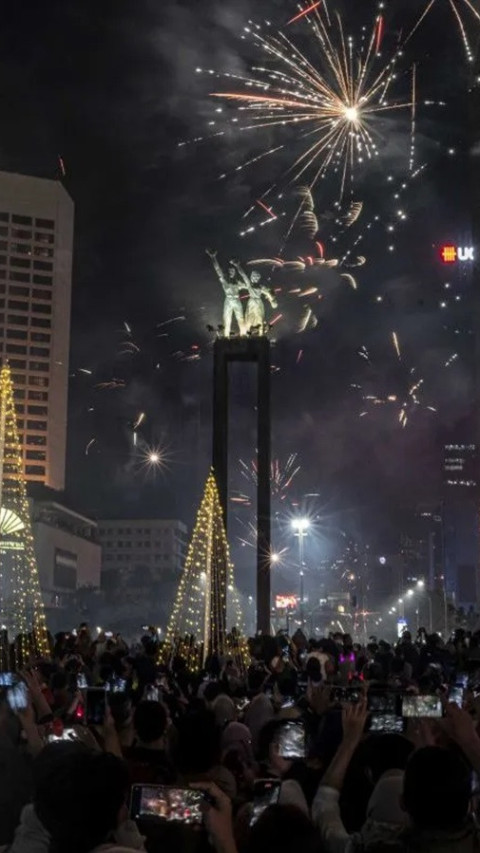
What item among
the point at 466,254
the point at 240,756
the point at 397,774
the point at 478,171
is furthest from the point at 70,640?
the point at 478,171

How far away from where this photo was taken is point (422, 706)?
22.0 feet

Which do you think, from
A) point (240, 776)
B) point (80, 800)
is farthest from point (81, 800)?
point (240, 776)

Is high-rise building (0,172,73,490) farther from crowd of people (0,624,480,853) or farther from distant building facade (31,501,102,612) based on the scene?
crowd of people (0,624,480,853)

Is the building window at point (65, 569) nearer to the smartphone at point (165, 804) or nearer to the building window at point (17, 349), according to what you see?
the building window at point (17, 349)

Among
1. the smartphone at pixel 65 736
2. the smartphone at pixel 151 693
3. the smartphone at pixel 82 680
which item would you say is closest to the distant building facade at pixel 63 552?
the smartphone at pixel 82 680

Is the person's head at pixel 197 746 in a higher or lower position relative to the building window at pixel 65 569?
lower

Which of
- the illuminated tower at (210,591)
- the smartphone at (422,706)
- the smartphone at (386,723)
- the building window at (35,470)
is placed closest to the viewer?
the smartphone at (386,723)

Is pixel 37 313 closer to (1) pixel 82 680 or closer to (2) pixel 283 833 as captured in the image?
(1) pixel 82 680

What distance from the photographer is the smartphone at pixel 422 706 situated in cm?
662

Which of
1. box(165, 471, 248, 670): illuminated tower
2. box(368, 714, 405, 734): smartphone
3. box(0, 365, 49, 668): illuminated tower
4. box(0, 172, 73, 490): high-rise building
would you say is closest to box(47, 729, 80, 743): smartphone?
box(368, 714, 405, 734): smartphone

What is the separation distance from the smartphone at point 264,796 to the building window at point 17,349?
327 feet

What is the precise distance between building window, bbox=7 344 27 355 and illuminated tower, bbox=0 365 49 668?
1649 centimetres

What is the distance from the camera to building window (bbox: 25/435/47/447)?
100 m

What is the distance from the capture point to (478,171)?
54.0 meters
